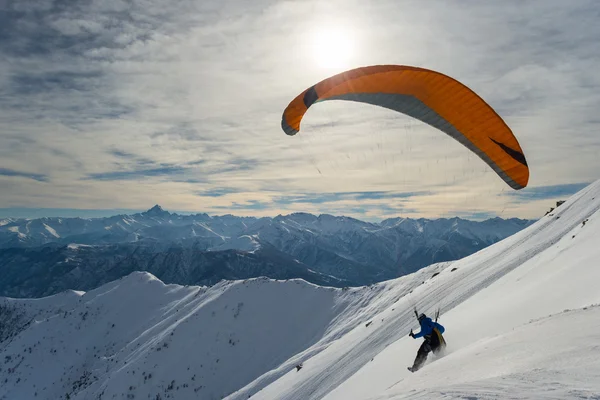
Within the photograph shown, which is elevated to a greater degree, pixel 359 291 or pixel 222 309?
pixel 359 291

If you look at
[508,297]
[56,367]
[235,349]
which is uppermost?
[508,297]

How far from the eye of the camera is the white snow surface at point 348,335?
22.9 ft

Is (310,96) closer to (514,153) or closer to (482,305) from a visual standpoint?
(514,153)

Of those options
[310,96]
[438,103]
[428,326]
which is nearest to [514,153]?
[438,103]

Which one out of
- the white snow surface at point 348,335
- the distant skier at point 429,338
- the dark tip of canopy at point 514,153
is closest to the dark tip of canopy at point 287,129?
the dark tip of canopy at point 514,153

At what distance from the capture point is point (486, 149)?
14.2 m

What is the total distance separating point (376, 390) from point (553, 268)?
10.2 metres

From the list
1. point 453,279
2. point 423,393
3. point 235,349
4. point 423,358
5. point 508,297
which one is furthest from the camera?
point 235,349

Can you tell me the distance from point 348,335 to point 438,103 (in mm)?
25187

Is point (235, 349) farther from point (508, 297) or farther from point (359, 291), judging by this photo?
point (508, 297)

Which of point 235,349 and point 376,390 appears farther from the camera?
point 235,349

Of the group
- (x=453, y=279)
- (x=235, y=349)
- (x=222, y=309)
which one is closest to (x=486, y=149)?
(x=453, y=279)

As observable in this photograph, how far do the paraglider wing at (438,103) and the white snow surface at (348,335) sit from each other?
470cm

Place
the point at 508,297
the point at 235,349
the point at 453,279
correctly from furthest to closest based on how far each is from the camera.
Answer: the point at 235,349 → the point at 453,279 → the point at 508,297
